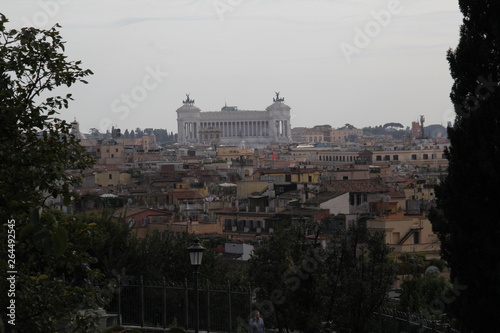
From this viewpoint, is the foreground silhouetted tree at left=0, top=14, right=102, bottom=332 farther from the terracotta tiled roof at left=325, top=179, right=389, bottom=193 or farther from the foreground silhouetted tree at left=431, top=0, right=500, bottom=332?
the terracotta tiled roof at left=325, top=179, right=389, bottom=193

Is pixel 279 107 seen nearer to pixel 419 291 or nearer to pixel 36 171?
pixel 419 291

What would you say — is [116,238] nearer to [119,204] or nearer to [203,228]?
[203,228]

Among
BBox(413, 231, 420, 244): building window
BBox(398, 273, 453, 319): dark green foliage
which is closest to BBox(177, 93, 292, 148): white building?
BBox(413, 231, 420, 244): building window

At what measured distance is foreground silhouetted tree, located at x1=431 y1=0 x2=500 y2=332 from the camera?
26.9 feet

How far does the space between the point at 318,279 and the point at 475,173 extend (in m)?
2.30

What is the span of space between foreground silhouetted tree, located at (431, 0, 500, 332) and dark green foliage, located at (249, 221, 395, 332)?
156 cm

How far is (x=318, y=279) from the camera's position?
10172 millimetres

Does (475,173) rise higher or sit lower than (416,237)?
higher

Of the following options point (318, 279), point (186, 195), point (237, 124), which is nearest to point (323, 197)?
point (186, 195)

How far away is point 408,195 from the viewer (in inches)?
1688

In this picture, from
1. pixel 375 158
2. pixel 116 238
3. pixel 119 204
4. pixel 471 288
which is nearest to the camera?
pixel 471 288

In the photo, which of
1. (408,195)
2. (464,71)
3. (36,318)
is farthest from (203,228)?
(36,318)

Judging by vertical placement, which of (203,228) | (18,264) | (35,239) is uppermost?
(35,239)

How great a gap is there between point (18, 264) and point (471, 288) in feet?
11.6
